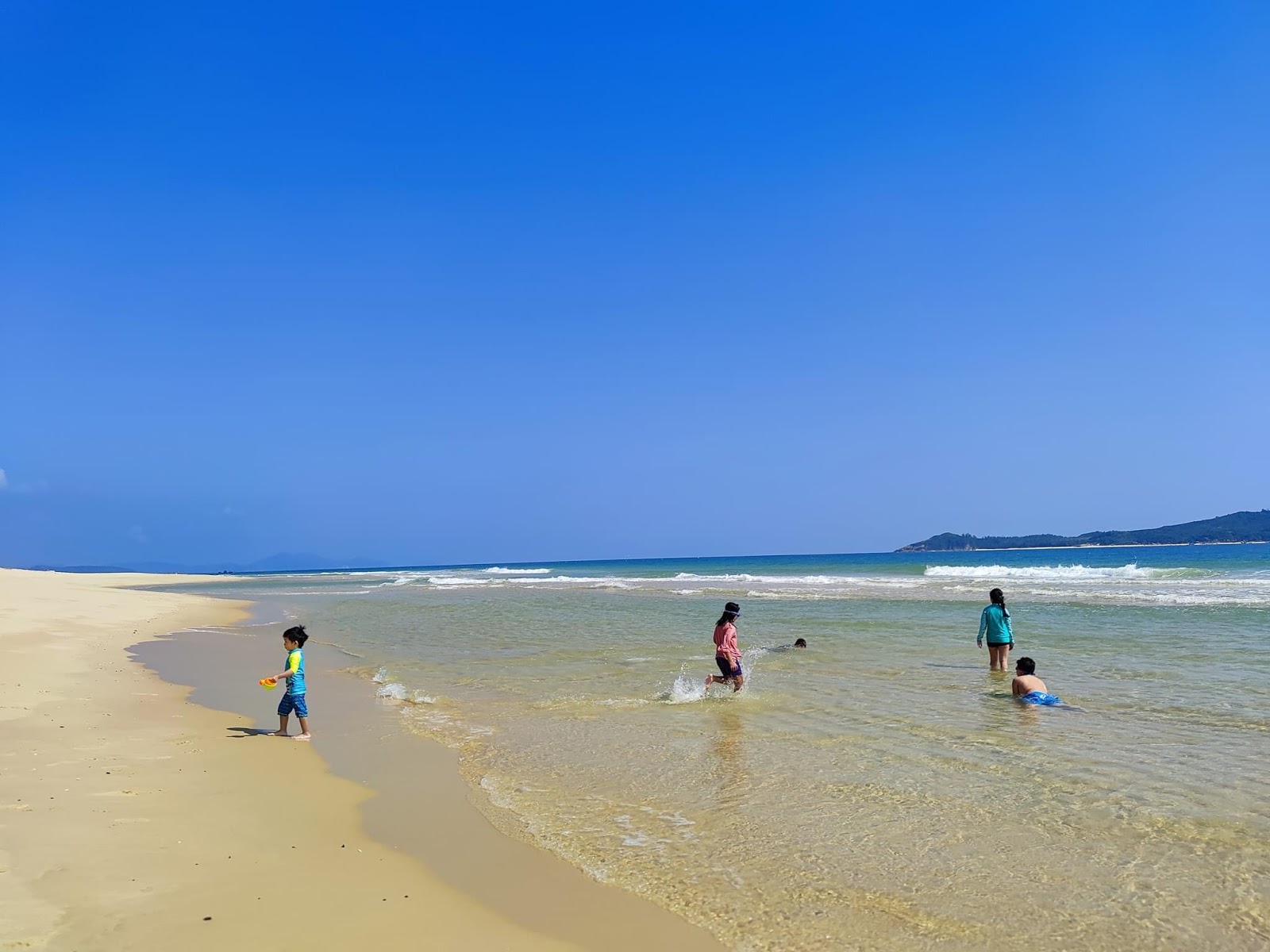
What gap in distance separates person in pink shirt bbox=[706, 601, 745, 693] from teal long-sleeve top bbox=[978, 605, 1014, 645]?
4832 mm

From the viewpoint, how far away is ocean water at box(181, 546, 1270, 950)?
4.73 meters

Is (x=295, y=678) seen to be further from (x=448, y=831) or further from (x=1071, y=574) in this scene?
(x=1071, y=574)

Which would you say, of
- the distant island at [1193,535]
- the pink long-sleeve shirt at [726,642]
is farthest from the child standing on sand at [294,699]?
the distant island at [1193,535]

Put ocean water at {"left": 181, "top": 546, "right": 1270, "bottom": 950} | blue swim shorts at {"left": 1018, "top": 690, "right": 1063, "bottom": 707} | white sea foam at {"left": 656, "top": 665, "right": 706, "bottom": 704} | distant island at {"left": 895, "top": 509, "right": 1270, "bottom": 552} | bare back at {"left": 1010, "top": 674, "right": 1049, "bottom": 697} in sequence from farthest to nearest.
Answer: distant island at {"left": 895, "top": 509, "right": 1270, "bottom": 552} < white sea foam at {"left": 656, "top": 665, "right": 706, "bottom": 704} < bare back at {"left": 1010, "top": 674, "right": 1049, "bottom": 697} < blue swim shorts at {"left": 1018, "top": 690, "right": 1063, "bottom": 707} < ocean water at {"left": 181, "top": 546, "right": 1270, "bottom": 950}

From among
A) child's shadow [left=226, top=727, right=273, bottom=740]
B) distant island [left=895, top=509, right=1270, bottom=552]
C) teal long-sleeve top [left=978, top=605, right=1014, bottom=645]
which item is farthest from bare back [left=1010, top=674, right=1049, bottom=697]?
distant island [left=895, top=509, right=1270, bottom=552]

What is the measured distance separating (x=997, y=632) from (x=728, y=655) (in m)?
5.20

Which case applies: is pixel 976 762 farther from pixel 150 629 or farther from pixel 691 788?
pixel 150 629

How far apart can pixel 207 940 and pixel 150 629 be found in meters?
22.2

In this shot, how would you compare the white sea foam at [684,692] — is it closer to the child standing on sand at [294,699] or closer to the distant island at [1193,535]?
the child standing on sand at [294,699]

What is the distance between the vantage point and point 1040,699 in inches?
432

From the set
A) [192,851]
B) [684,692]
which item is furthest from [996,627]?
[192,851]

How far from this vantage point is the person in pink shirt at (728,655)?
12.2m

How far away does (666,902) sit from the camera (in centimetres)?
483

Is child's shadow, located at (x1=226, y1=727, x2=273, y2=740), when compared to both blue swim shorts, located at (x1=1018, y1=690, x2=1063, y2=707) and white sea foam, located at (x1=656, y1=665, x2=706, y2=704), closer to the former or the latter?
white sea foam, located at (x1=656, y1=665, x2=706, y2=704)
